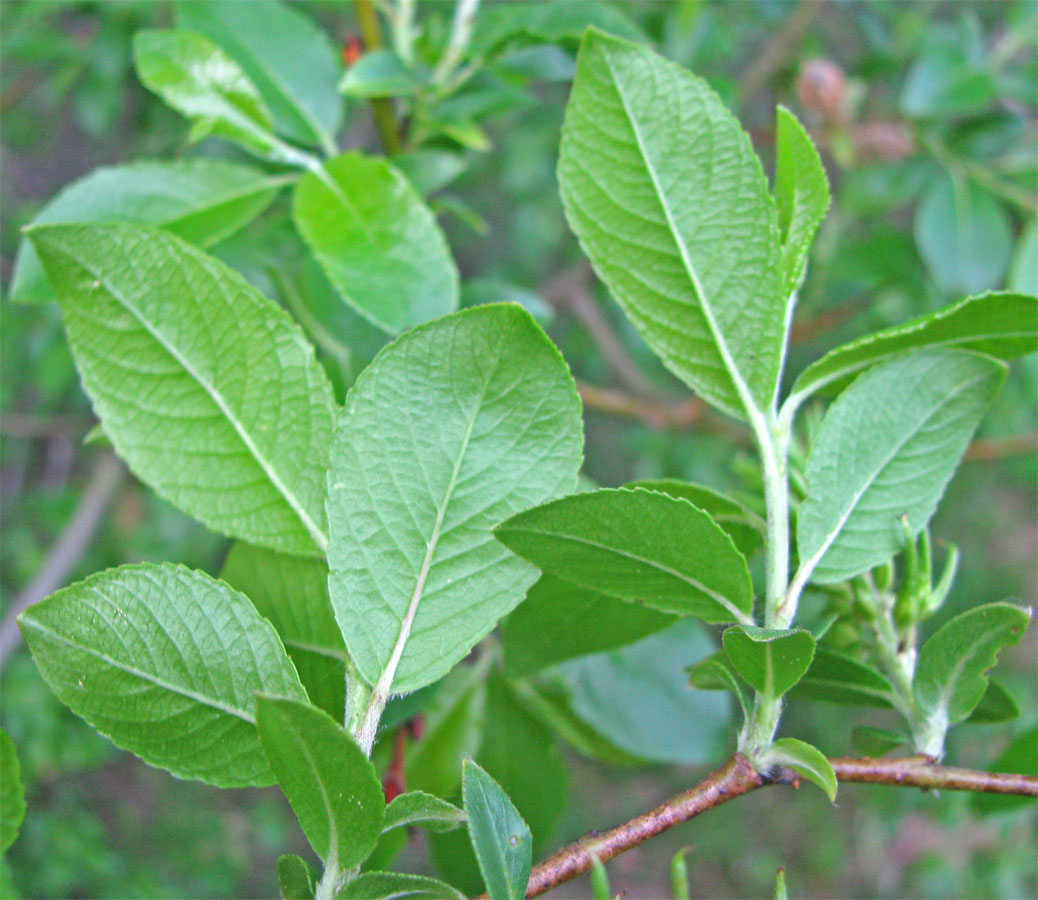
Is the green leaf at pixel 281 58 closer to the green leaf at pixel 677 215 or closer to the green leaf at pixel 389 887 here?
the green leaf at pixel 677 215

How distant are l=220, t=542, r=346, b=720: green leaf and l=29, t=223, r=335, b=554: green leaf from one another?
3 cm

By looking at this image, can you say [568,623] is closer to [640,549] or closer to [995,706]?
[640,549]

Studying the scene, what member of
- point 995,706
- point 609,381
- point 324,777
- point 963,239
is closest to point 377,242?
point 324,777

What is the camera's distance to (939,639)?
1.46ft

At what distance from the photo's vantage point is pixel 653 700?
840mm

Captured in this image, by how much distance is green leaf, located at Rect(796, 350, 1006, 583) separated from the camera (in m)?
0.45

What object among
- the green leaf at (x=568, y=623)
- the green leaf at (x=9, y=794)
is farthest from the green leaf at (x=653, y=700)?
the green leaf at (x=9, y=794)

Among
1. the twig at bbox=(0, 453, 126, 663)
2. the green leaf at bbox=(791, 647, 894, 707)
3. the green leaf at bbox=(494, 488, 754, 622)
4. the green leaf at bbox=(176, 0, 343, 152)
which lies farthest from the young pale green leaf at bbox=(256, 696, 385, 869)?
the twig at bbox=(0, 453, 126, 663)

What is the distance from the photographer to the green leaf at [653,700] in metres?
0.82

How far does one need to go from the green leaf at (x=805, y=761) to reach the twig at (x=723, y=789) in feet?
0.04

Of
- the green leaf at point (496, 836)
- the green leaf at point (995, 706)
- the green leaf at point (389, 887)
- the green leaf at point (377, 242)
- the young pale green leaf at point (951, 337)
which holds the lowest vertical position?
the green leaf at point (995, 706)

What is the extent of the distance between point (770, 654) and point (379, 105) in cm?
59

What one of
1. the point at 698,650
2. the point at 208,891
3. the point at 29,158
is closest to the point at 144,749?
the point at 698,650

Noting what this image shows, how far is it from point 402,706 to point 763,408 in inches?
11.1
